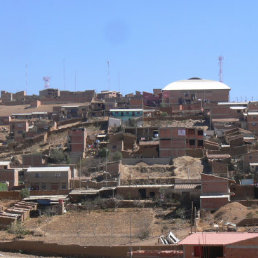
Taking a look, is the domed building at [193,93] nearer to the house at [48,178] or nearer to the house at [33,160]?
the house at [33,160]

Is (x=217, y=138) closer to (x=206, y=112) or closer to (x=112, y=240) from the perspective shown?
(x=206, y=112)

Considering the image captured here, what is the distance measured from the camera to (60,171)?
1345 inches

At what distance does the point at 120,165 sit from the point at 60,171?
2.83m

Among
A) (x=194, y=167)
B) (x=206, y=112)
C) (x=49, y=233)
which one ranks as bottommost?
(x=49, y=233)

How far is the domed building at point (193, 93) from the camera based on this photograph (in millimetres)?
54031

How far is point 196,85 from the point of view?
187 feet

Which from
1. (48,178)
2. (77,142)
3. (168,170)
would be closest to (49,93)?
(77,142)

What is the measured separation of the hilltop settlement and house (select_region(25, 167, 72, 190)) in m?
0.05

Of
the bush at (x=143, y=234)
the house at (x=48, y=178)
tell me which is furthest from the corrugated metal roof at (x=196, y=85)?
the bush at (x=143, y=234)

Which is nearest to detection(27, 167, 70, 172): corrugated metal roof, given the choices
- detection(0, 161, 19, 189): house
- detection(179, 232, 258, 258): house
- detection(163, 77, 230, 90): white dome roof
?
detection(0, 161, 19, 189): house

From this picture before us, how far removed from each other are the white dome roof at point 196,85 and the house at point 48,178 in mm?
23025

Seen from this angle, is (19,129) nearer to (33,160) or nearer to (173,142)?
(33,160)

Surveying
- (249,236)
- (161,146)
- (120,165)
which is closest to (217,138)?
(161,146)

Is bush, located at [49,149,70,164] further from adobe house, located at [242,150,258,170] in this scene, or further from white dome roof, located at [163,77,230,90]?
white dome roof, located at [163,77,230,90]
